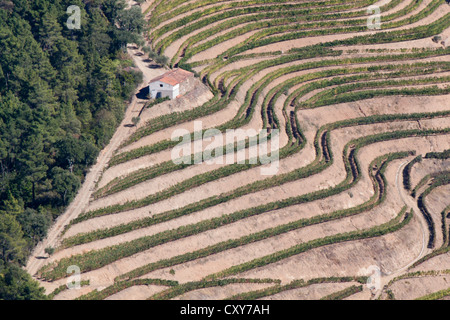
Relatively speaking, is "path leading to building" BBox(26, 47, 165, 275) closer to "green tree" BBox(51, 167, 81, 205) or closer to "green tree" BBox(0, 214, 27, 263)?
"green tree" BBox(51, 167, 81, 205)

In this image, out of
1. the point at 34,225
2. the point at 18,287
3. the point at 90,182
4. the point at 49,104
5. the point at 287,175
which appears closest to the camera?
the point at 18,287

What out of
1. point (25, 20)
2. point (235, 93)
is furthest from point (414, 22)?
point (25, 20)

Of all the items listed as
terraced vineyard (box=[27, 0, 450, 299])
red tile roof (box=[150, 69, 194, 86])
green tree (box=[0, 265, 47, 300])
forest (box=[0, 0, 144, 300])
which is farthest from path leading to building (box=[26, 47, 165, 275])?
green tree (box=[0, 265, 47, 300])

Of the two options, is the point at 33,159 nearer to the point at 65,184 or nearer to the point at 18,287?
the point at 65,184

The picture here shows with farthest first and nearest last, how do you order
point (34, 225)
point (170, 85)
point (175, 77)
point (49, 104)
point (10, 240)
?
point (175, 77), point (170, 85), point (49, 104), point (34, 225), point (10, 240)

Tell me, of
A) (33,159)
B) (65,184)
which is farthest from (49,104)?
(65,184)

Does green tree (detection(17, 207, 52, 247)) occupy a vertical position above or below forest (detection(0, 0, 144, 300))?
below
